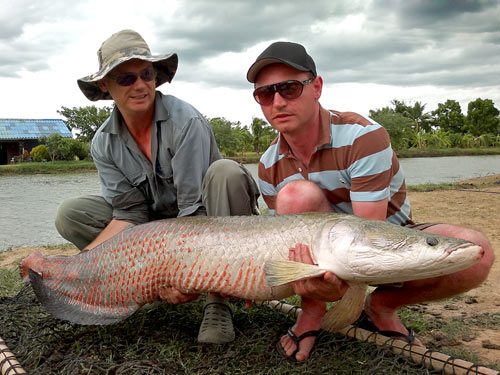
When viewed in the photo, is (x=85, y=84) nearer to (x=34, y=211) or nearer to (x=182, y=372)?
(x=182, y=372)

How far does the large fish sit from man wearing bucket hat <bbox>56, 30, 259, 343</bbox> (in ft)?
1.55

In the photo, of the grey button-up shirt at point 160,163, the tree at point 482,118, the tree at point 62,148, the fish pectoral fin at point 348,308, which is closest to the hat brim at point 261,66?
the grey button-up shirt at point 160,163

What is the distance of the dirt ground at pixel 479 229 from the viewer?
277cm

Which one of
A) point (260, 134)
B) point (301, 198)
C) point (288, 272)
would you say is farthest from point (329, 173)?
point (260, 134)

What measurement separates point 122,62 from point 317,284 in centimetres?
215

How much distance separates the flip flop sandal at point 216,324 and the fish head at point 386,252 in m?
0.81

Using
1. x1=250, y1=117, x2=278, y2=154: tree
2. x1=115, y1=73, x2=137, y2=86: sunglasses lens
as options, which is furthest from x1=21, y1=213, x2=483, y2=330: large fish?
x1=250, y1=117, x2=278, y2=154: tree

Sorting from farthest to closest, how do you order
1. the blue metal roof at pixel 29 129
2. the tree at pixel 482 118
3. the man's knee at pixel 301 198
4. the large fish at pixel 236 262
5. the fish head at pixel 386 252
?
the tree at pixel 482 118
the blue metal roof at pixel 29 129
the man's knee at pixel 301 198
the large fish at pixel 236 262
the fish head at pixel 386 252

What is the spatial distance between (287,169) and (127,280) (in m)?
1.24

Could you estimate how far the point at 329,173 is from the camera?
9.02 feet

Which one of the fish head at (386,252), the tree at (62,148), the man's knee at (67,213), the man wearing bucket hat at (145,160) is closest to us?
the fish head at (386,252)

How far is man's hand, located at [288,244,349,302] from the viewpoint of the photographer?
2.17 metres

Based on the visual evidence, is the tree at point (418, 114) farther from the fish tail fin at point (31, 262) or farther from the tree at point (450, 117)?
the fish tail fin at point (31, 262)

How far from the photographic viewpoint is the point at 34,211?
12.0 metres
